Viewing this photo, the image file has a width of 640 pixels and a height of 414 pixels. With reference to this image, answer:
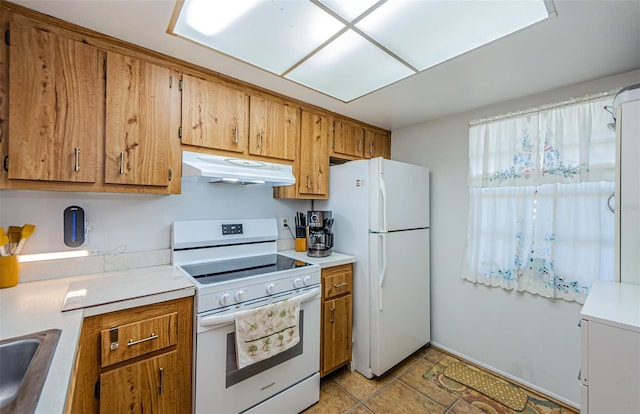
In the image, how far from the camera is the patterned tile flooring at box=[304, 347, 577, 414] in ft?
6.26

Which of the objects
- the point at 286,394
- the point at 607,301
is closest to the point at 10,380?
the point at 286,394

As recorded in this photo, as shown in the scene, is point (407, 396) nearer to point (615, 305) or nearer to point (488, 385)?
point (488, 385)

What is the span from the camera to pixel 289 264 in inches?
80.7

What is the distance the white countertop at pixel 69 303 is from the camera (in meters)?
0.76

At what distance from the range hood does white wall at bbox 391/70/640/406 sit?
165 centimetres

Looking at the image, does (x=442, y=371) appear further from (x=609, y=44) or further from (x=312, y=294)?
(x=609, y=44)

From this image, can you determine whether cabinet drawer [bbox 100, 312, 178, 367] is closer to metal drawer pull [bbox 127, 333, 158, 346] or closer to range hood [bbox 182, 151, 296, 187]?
metal drawer pull [bbox 127, 333, 158, 346]

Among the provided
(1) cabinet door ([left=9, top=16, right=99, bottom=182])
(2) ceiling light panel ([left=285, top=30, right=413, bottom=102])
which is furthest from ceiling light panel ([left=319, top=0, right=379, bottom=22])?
(1) cabinet door ([left=9, top=16, right=99, bottom=182])

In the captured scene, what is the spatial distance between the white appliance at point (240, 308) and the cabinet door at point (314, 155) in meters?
0.58

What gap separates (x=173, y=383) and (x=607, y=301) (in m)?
2.08

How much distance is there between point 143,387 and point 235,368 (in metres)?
0.46

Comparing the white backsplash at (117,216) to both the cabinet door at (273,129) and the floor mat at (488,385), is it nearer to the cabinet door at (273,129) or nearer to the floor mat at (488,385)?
the cabinet door at (273,129)

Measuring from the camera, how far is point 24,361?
925 mm

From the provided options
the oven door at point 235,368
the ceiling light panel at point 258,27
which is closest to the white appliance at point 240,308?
the oven door at point 235,368
